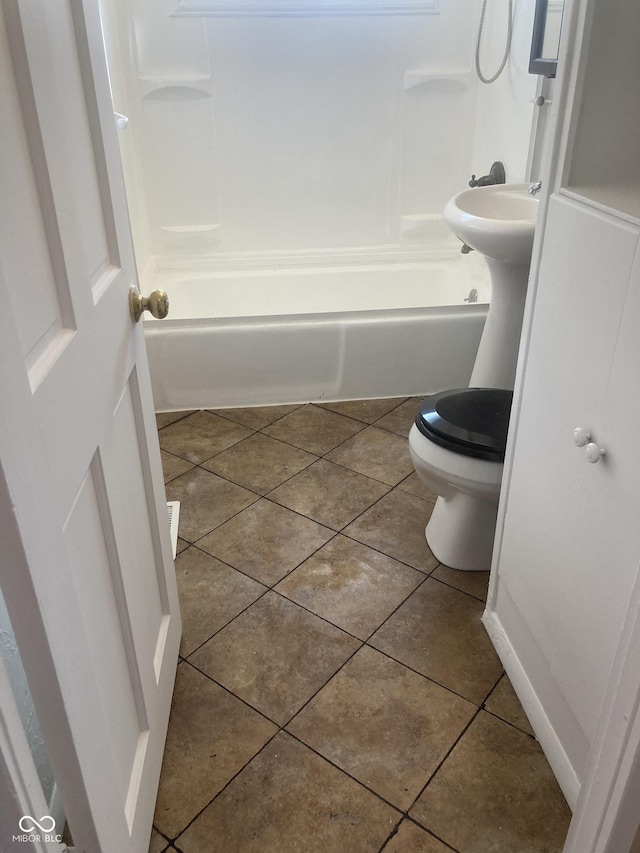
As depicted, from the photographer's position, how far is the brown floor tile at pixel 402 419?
250 centimetres

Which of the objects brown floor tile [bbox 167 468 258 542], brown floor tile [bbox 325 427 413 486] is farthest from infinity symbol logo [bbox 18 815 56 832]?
brown floor tile [bbox 325 427 413 486]

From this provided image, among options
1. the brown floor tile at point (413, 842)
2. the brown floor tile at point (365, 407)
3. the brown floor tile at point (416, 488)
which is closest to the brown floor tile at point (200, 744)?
the brown floor tile at point (413, 842)

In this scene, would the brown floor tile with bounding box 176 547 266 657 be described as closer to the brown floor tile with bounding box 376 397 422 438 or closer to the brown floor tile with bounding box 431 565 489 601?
the brown floor tile with bounding box 431 565 489 601

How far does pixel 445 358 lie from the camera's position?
2629mm

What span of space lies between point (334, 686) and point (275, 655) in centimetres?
16

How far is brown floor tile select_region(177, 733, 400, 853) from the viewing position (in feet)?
3.93

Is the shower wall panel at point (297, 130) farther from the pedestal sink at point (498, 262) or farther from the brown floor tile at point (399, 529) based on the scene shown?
the brown floor tile at point (399, 529)

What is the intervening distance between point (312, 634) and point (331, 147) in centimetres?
228

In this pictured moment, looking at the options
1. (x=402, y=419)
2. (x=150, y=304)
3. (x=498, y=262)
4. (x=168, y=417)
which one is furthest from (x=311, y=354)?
(x=150, y=304)

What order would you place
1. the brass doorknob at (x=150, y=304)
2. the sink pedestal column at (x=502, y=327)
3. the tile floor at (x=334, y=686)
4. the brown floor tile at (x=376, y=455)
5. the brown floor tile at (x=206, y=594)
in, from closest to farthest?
the brass doorknob at (x=150, y=304) → the tile floor at (x=334, y=686) → the brown floor tile at (x=206, y=594) → the sink pedestal column at (x=502, y=327) → the brown floor tile at (x=376, y=455)

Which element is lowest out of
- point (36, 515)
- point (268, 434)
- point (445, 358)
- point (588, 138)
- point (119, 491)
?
point (268, 434)

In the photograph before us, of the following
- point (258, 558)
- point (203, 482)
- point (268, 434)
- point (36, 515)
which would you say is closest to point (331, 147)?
point (268, 434)

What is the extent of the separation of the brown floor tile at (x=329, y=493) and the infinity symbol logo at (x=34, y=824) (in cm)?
131

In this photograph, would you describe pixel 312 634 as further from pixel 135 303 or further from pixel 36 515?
pixel 36 515
